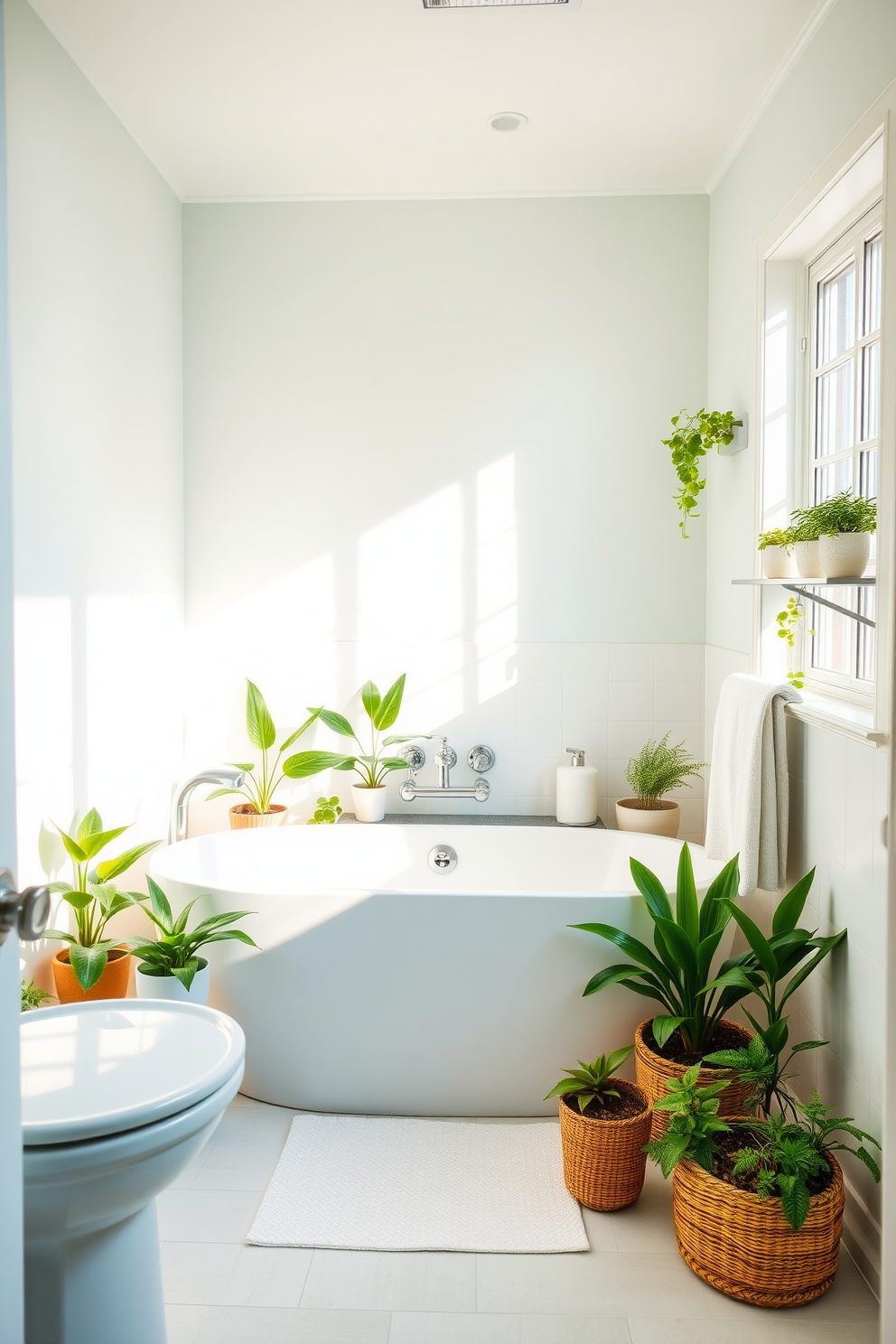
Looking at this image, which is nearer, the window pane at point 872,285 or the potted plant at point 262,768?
the window pane at point 872,285

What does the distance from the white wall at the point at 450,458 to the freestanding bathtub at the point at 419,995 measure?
1.21 m

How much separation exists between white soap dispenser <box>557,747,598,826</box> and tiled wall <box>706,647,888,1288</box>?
104 centimetres

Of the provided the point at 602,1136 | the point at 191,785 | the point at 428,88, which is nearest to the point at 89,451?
the point at 191,785

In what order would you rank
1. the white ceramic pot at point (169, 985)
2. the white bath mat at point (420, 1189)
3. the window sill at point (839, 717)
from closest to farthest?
the window sill at point (839, 717), the white bath mat at point (420, 1189), the white ceramic pot at point (169, 985)

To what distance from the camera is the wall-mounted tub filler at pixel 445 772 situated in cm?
375

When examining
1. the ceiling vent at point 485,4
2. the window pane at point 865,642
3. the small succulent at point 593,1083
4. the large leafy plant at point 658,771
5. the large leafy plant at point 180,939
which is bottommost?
the small succulent at point 593,1083

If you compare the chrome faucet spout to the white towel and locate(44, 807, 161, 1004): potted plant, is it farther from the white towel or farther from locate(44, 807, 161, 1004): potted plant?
the white towel

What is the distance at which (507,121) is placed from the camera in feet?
10.4

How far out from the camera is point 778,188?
288cm

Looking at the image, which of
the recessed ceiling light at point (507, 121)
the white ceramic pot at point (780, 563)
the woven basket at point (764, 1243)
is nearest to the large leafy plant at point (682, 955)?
the woven basket at point (764, 1243)

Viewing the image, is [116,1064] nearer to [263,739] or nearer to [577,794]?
[263,739]

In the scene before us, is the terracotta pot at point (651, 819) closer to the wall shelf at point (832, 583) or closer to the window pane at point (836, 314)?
the wall shelf at point (832, 583)

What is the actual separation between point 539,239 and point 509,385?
1.79ft

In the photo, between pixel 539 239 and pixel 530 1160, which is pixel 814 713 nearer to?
pixel 530 1160
